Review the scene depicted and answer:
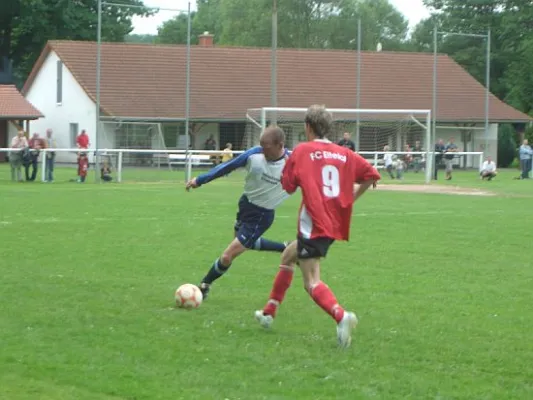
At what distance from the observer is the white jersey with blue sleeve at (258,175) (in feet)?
33.0

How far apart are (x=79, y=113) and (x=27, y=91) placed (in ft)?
27.8

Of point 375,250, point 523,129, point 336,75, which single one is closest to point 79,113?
point 336,75

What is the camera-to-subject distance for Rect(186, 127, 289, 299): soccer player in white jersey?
10055 millimetres

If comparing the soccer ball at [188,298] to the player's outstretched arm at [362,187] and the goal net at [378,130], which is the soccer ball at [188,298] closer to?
the player's outstretched arm at [362,187]

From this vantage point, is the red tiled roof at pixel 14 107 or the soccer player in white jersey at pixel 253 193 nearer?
the soccer player in white jersey at pixel 253 193

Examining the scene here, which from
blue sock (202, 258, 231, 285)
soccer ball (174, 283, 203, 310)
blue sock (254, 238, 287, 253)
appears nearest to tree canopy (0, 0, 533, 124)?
blue sock (254, 238, 287, 253)

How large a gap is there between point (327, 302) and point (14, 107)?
48231 millimetres

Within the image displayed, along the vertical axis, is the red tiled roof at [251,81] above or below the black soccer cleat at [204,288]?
above

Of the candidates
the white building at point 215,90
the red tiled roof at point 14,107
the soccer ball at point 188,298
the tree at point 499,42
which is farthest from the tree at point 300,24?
the soccer ball at point 188,298

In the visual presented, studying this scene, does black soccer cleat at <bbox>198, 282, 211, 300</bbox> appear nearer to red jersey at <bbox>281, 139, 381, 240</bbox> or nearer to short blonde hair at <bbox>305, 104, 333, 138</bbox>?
red jersey at <bbox>281, 139, 381, 240</bbox>

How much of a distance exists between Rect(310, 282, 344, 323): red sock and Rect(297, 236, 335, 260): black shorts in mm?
246

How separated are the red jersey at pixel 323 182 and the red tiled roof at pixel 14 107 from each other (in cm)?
4701

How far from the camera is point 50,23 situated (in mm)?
63469

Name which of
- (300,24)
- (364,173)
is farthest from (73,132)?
(364,173)
